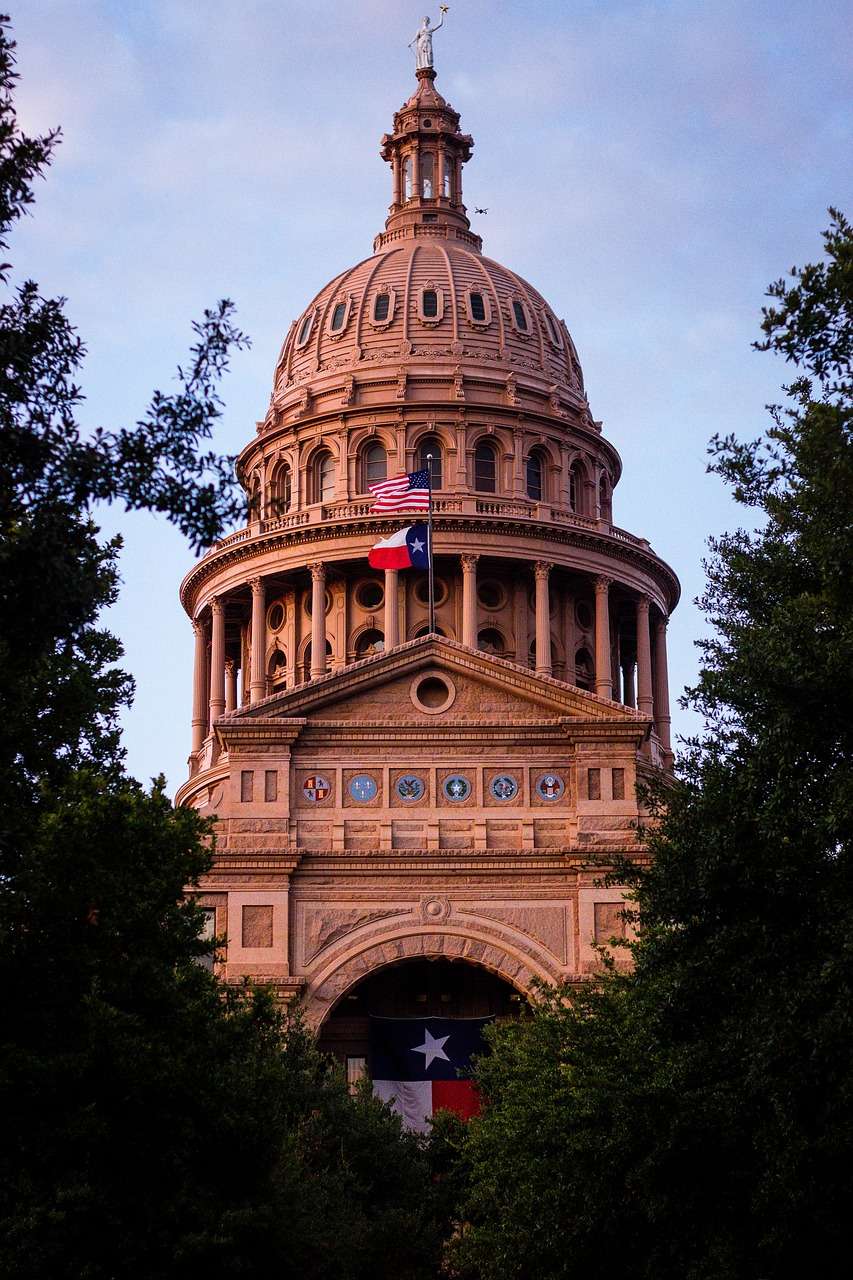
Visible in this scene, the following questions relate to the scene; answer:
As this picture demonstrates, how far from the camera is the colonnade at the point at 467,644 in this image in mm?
87438

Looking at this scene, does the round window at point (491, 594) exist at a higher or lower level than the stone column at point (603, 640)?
higher

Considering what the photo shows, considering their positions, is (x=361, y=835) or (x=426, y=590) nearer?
(x=361, y=835)

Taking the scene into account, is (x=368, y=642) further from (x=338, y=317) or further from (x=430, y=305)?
(x=338, y=317)

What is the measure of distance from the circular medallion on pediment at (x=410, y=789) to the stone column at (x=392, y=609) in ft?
84.0

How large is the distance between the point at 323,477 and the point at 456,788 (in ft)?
119

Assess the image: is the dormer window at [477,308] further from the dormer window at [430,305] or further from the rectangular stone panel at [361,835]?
the rectangular stone panel at [361,835]

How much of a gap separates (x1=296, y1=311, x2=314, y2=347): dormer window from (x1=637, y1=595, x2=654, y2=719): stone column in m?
19.0

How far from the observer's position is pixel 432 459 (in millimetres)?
92438

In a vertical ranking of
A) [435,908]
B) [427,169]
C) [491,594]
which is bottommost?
[435,908]

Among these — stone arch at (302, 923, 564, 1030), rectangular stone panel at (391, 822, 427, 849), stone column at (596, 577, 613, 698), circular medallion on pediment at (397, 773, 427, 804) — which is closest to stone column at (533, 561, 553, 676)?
stone column at (596, 577, 613, 698)

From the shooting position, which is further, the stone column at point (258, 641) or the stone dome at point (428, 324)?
the stone dome at point (428, 324)

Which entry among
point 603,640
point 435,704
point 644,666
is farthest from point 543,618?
point 435,704

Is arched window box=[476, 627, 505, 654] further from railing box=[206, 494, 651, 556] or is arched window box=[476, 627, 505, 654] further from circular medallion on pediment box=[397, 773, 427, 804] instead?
circular medallion on pediment box=[397, 773, 427, 804]

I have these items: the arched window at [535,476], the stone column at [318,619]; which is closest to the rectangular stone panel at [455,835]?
the stone column at [318,619]
